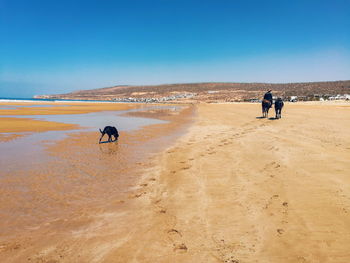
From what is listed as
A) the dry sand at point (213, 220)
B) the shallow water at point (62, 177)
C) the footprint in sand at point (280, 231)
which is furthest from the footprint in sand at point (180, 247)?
the shallow water at point (62, 177)

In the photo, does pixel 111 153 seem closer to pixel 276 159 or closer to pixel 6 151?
pixel 6 151

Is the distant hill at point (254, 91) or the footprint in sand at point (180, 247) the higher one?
the distant hill at point (254, 91)

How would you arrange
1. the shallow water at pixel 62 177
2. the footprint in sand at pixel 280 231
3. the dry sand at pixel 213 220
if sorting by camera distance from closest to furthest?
the dry sand at pixel 213 220
the footprint in sand at pixel 280 231
the shallow water at pixel 62 177

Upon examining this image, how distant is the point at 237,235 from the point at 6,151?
10.1 meters

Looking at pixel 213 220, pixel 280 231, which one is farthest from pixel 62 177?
pixel 280 231

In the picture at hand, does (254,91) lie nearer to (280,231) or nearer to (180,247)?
(280,231)

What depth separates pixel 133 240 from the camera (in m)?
3.82

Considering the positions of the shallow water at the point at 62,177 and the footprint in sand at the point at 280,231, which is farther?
the shallow water at the point at 62,177

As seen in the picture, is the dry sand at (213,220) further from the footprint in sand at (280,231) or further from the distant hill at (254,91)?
the distant hill at (254,91)

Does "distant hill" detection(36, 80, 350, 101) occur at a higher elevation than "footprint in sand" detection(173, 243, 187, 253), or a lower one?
higher

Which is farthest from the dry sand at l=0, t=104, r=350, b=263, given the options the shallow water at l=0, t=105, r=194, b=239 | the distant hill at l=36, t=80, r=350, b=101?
the distant hill at l=36, t=80, r=350, b=101

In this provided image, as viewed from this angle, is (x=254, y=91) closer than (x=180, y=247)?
No

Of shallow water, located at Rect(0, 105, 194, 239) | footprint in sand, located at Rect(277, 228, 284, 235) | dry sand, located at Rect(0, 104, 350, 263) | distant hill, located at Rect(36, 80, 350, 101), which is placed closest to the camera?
dry sand, located at Rect(0, 104, 350, 263)

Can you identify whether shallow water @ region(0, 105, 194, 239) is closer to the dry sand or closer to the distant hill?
the dry sand
